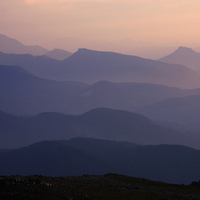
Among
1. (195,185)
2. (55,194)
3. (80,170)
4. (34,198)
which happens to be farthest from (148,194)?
(80,170)

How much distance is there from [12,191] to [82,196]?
535 cm

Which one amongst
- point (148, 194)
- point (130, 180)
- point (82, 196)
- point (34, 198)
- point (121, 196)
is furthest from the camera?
point (130, 180)

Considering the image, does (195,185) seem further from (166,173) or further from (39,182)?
(166,173)

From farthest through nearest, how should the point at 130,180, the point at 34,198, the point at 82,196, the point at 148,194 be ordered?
the point at 130,180
the point at 148,194
the point at 82,196
the point at 34,198

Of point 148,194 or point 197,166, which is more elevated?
point 197,166

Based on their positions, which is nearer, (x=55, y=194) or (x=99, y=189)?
(x=55, y=194)

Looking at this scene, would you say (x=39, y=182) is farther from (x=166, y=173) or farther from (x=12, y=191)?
(x=166, y=173)

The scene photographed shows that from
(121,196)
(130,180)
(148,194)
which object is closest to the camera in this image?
(121,196)

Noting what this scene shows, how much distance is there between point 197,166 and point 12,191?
188565 mm

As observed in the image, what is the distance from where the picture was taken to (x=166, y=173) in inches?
7707

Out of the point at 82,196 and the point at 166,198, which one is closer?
the point at 82,196

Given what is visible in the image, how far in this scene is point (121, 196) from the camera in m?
27.7

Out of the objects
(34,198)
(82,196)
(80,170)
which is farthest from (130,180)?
(80,170)

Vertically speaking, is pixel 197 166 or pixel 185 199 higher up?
pixel 197 166
